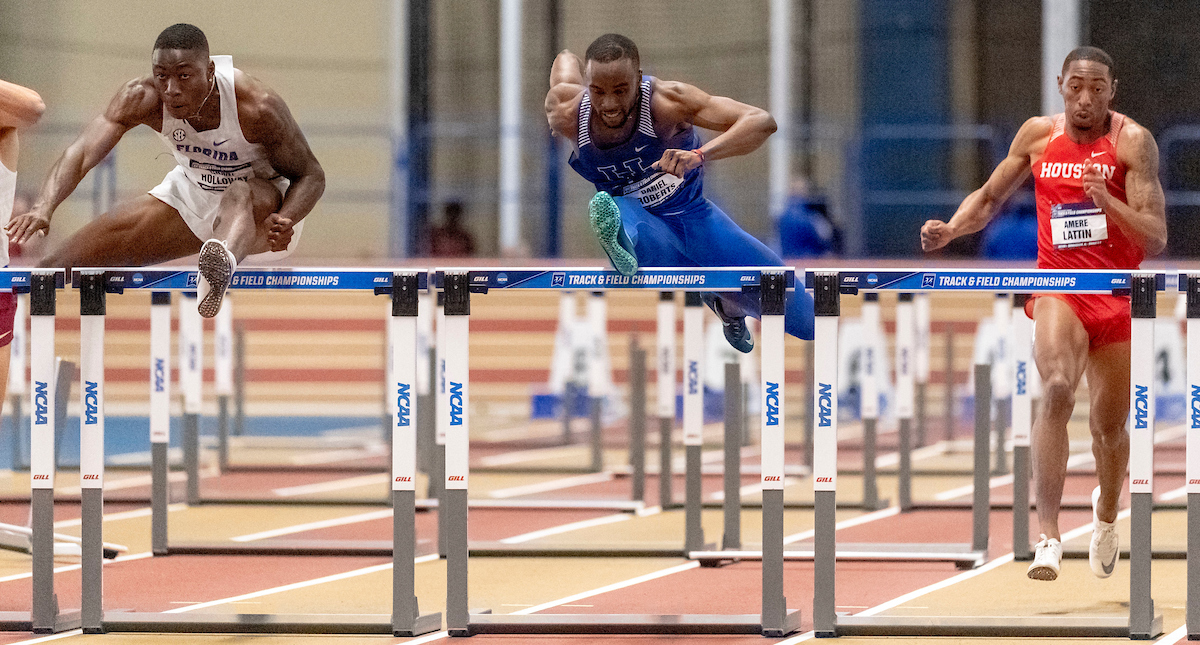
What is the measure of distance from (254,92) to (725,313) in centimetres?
239

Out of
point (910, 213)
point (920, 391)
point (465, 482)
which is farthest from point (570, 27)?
point (465, 482)

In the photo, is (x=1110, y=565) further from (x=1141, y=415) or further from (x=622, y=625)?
(x=622, y=625)

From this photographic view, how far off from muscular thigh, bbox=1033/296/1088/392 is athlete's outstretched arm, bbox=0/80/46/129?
416 cm

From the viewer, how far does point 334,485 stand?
444 inches

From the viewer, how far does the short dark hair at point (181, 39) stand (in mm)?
5992

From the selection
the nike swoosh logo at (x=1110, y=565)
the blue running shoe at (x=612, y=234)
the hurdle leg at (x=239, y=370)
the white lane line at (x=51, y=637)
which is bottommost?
the white lane line at (x=51, y=637)

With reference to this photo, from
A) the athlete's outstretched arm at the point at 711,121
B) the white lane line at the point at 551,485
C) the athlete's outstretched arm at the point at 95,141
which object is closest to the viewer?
the athlete's outstretched arm at the point at 711,121

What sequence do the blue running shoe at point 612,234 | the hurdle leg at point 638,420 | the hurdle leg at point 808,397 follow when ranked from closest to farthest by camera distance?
the blue running shoe at point 612,234 → the hurdle leg at point 638,420 → the hurdle leg at point 808,397

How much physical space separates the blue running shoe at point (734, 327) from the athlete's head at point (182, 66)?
8.10 ft

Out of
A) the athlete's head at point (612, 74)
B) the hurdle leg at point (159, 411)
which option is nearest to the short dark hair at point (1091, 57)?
the athlete's head at point (612, 74)

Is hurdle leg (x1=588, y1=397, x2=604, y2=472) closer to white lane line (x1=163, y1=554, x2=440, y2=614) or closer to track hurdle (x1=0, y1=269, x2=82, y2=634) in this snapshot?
white lane line (x1=163, y1=554, x2=440, y2=614)

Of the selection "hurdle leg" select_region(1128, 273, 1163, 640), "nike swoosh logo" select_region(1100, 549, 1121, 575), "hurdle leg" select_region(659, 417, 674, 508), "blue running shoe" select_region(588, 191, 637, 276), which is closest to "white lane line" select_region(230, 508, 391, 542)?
"hurdle leg" select_region(659, 417, 674, 508)

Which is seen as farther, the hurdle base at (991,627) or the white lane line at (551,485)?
the white lane line at (551,485)

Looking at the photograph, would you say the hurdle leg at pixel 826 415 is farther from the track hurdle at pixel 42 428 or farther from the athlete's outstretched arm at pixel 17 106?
the athlete's outstretched arm at pixel 17 106
